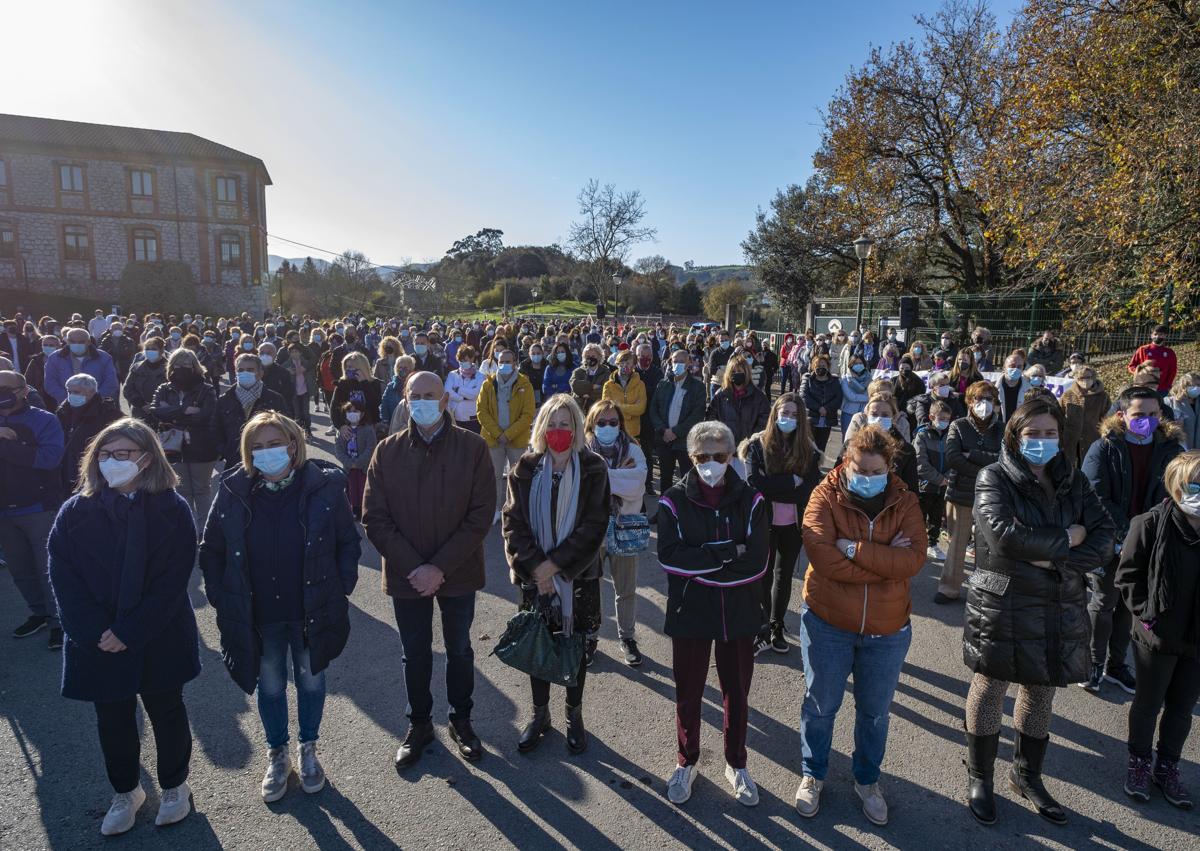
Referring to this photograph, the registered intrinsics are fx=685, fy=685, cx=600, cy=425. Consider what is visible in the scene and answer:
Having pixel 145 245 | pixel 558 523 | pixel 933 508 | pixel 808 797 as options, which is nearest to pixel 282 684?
pixel 558 523

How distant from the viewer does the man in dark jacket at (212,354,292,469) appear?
6.22 meters

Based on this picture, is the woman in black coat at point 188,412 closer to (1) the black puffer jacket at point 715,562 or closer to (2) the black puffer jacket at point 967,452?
(1) the black puffer jacket at point 715,562

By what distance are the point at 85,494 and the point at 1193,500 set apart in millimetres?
5182

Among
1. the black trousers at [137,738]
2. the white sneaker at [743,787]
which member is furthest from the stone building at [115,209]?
the white sneaker at [743,787]

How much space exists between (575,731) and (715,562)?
1316mm

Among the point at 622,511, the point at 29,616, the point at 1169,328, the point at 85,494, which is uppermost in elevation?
the point at 1169,328

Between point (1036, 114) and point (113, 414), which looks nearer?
point (113, 414)

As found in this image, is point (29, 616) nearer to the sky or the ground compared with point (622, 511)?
nearer to the ground

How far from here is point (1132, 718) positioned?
3.50m

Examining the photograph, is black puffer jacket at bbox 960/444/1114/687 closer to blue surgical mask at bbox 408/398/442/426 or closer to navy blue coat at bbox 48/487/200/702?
blue surgical mask at bbox 408/398/442/426

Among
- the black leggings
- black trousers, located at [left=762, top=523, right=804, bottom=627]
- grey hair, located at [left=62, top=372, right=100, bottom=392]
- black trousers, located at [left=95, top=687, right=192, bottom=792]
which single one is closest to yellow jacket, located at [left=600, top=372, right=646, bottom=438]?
black trousers, located at [left=762, top=523, right=804, bottom=627]

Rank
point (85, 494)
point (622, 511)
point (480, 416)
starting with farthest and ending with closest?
point (480, 416), point (622, 511), point (85, 494)

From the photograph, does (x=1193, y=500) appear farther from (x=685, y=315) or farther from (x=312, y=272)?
(x=312, y=272)

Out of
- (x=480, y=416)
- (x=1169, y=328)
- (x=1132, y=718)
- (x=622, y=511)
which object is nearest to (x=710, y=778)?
(x=622, y=511)
